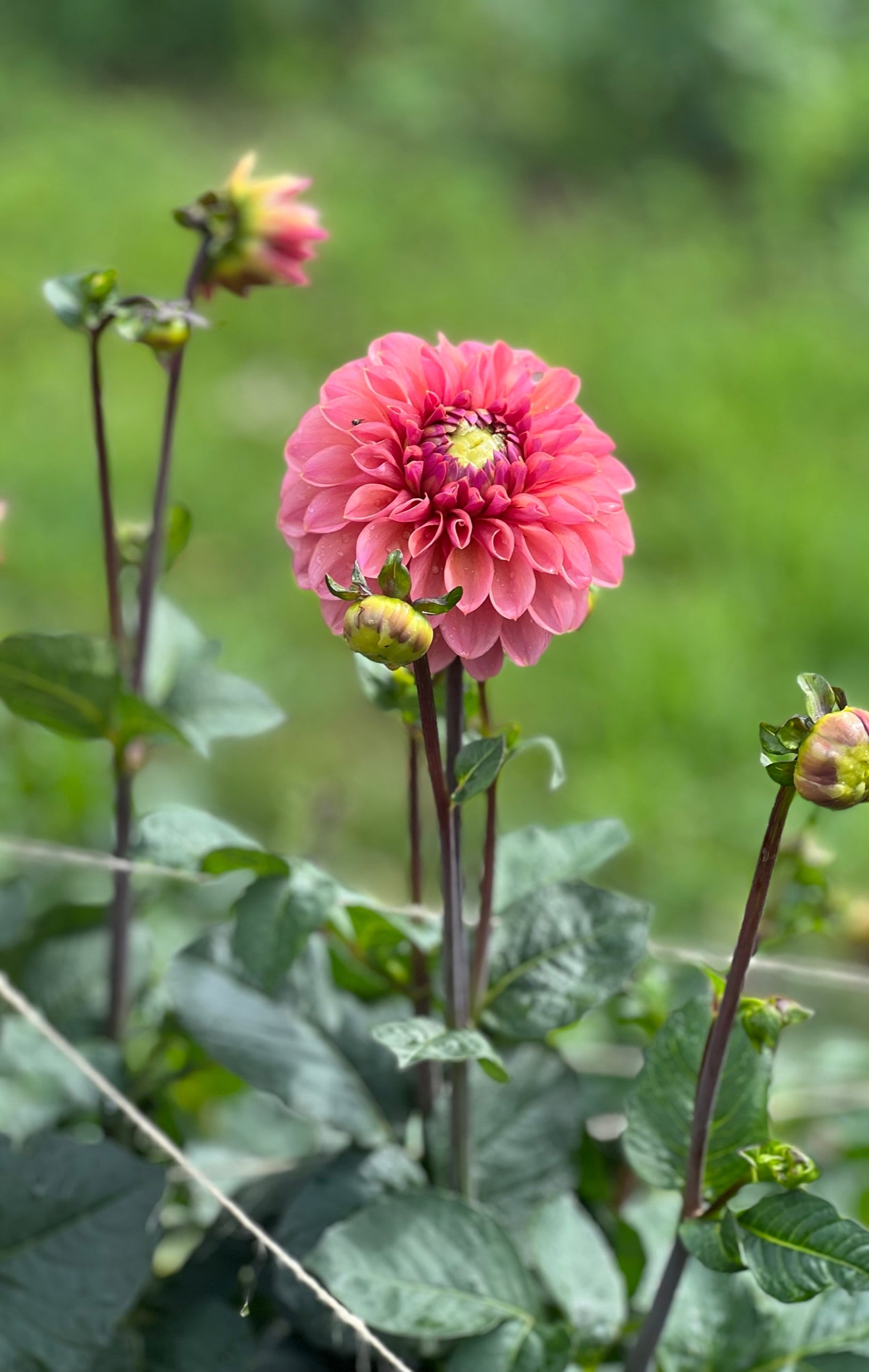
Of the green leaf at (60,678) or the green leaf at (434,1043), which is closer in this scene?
the green leaf at (434,1043)

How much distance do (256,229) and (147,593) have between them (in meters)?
0.19

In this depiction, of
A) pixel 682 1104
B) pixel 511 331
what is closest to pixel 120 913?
pixel 682 1104

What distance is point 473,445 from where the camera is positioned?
0.52 metres

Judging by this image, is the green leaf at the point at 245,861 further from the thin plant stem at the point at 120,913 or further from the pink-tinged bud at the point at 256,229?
the pink-tinged bud at the point at 256,229

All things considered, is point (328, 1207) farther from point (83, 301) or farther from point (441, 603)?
point (83, 301)

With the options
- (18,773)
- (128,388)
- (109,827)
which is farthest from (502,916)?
(128,388)

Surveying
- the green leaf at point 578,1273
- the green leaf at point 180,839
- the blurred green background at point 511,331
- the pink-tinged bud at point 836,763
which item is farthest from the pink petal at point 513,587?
the blurred green background at point 511,331

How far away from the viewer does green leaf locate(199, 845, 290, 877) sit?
0.64 m

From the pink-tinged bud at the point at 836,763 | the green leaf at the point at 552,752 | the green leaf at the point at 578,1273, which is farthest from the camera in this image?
the green leaf at the point at 578,1273

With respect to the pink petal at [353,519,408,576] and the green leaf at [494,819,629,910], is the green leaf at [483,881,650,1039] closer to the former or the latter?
the green leaf at [494,819,629,910]

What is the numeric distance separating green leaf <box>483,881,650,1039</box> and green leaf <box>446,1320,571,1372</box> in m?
0.12

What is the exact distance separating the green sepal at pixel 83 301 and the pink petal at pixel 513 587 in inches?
10.1

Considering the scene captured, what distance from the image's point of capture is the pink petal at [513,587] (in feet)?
1.62

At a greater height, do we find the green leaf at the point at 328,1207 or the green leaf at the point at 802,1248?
Answer: the green leaf at the point at 802,1248
